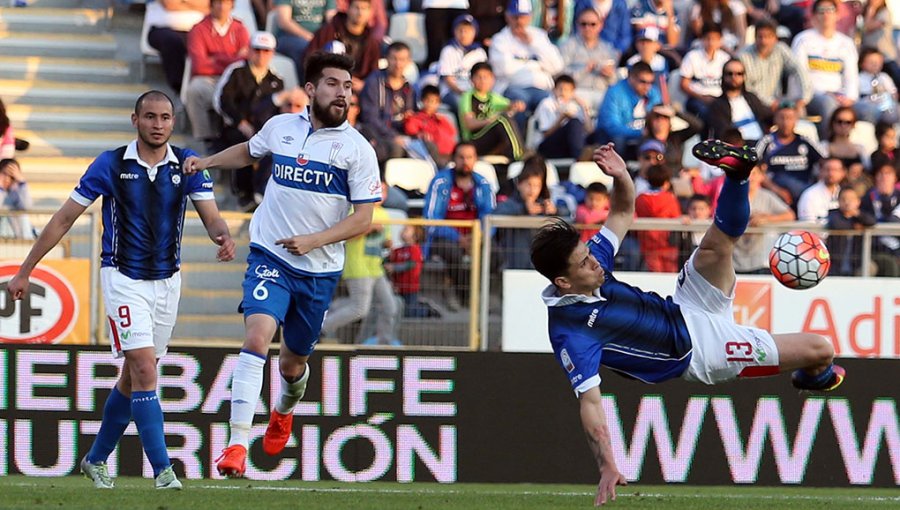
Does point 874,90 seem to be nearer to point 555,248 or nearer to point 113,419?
point 555,248

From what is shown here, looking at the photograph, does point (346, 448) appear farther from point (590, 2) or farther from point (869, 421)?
point (590, 2)

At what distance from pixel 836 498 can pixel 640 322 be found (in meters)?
2.64

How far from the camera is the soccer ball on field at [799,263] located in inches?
391

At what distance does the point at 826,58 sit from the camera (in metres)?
18.0

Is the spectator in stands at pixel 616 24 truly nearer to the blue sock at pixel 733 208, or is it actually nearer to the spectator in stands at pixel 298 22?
the spectator in stands at pixel 298 22

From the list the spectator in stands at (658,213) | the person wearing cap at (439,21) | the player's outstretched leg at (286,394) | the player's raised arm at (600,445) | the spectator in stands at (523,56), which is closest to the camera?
the player's raised arm at (600,445)

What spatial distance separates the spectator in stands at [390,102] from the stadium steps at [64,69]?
3255 mm

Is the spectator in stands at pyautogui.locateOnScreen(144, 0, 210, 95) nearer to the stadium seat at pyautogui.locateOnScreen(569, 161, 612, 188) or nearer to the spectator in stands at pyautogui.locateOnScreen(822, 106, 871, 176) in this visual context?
the stadium seat at pyautogui.locateOnScreen(569, 161, 612, 188)

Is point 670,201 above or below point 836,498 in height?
above

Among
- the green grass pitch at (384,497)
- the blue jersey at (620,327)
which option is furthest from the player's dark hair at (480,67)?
the blue jersey at (620,327)

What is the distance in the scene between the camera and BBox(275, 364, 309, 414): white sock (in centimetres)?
1038

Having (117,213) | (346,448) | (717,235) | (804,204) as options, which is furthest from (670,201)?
(117,213)

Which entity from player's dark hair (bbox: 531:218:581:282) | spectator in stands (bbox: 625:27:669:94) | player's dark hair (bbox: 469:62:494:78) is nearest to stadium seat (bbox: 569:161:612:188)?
player's dark hair (bbox: 469:62:494:78)

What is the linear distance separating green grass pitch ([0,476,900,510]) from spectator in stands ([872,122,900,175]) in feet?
15.6
